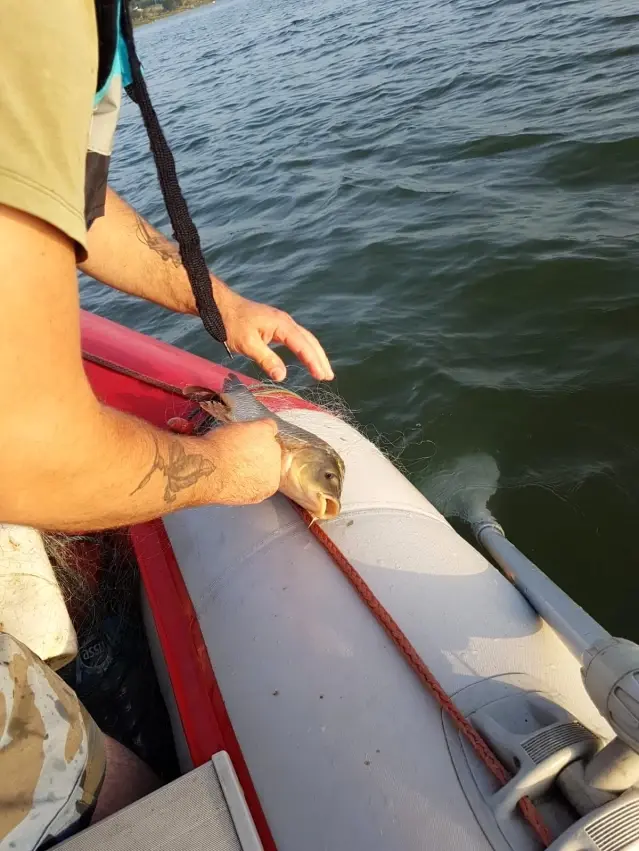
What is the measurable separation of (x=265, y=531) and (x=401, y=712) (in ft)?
2.74

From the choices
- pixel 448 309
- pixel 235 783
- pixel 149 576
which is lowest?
pixel 448 309

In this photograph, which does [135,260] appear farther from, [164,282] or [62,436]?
[62,436]

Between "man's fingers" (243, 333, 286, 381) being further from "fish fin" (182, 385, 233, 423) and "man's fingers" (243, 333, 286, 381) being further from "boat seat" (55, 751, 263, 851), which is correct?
"boat seat" (55, 751, 263, 851)

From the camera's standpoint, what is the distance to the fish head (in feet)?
7.27

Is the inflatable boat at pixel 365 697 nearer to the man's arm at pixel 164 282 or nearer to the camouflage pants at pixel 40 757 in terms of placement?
the camouflage pants at pixel 40 757

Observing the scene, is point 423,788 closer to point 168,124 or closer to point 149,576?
point 149,576

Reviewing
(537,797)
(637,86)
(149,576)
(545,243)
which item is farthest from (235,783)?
(637,86)

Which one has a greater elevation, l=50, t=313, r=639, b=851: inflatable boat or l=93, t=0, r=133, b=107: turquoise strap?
l=93, t=0, r=133, b=107: turquoise strap

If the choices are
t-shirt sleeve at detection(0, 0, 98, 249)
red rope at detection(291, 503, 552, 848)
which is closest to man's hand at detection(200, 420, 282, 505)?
red rope at detection(291, 503, 552, 848)

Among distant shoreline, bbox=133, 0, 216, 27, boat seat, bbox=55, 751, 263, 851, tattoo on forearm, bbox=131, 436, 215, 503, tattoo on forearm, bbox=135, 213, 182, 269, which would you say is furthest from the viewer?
distant shoreline, bbox=133, 0, 216, 27

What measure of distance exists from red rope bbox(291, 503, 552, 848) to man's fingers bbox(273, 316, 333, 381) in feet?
2.22

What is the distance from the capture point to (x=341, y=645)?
1802 millimetres

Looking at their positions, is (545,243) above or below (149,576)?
below

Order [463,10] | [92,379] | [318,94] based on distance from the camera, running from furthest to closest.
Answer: [463,10] → [318,94] → [92,379]
